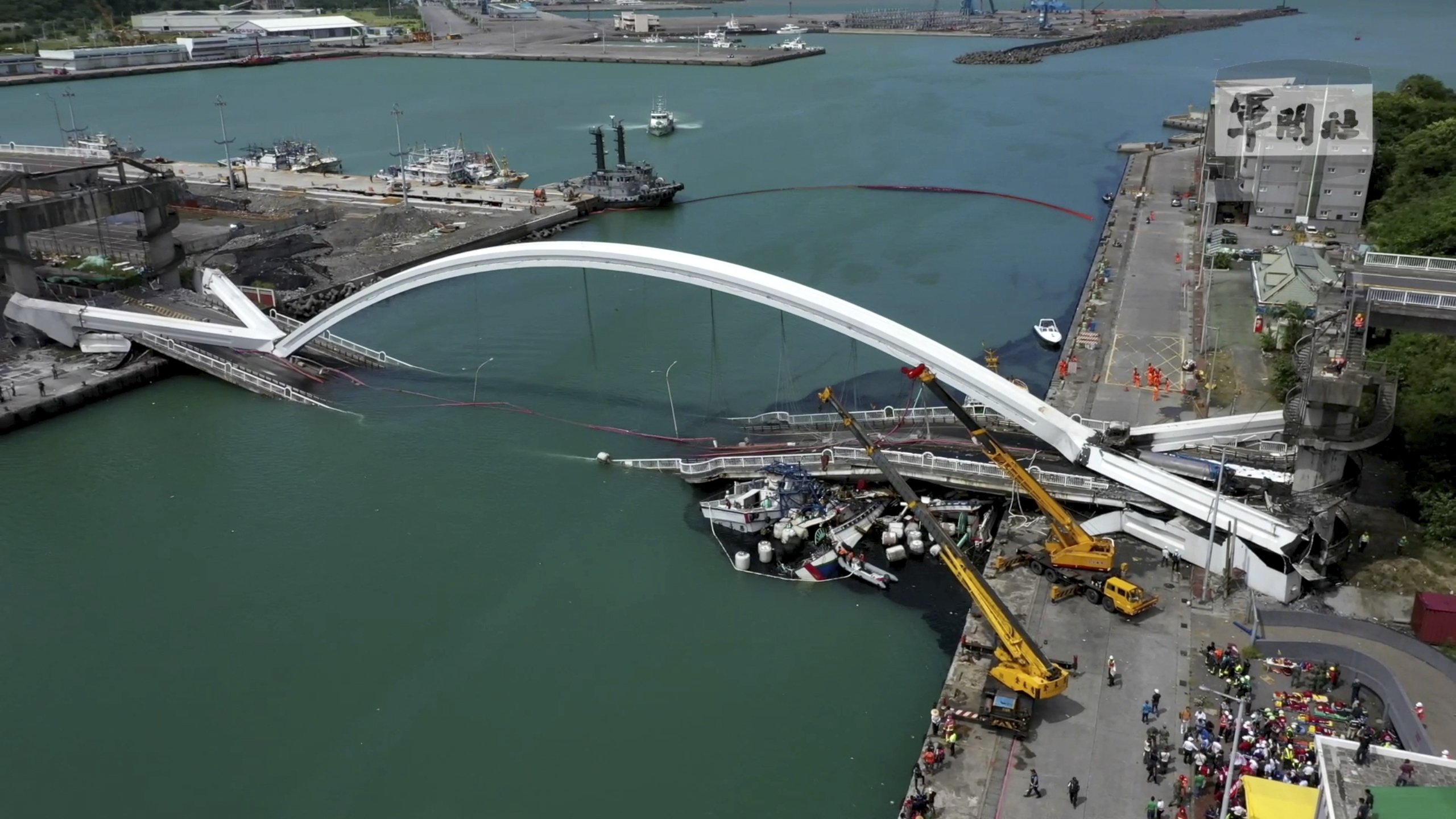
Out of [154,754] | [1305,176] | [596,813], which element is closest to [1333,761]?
[596,813]

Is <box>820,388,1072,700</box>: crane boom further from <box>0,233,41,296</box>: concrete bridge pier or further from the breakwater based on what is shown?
the breakwater

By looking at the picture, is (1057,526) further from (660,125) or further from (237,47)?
(237,47)

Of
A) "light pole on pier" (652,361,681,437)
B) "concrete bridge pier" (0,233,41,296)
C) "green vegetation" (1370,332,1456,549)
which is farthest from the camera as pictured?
"concrete bridge pier" (0,233,41,296)

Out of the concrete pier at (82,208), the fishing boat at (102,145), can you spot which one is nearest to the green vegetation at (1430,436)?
the concrete pier at (82,208)

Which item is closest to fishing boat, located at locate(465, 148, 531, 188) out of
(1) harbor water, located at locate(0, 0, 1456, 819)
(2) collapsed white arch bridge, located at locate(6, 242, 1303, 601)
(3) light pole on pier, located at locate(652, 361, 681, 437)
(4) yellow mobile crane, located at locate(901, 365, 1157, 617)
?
(1) harbor water, located at locate(0, 0, 1456, 819)

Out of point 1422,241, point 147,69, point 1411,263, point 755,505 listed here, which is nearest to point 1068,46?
point 147,69

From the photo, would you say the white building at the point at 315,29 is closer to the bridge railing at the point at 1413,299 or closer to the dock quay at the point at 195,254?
the dock quay at the point at 195,254
